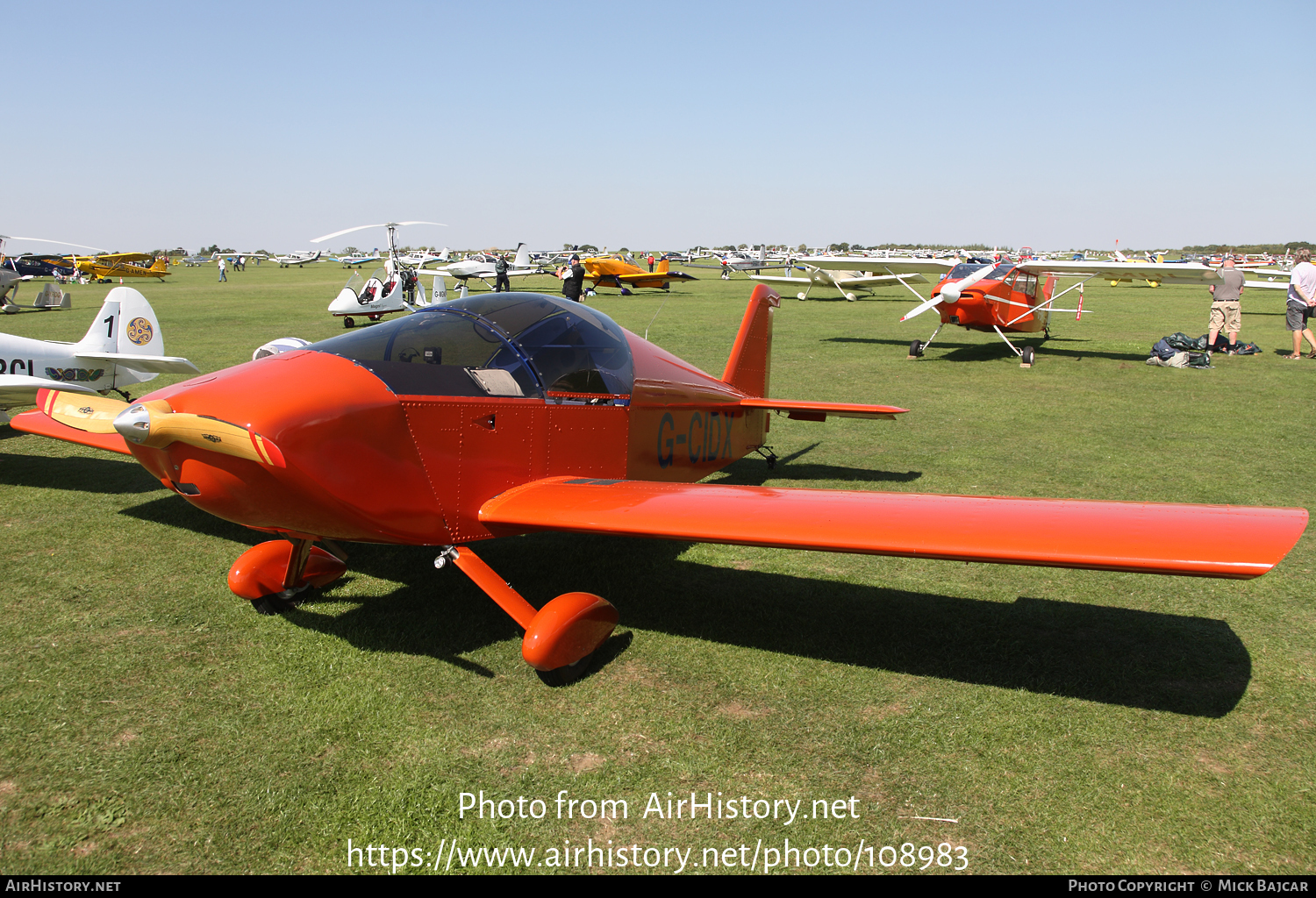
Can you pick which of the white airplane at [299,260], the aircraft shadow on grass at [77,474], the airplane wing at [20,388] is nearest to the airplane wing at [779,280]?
the aircraft shadow on grass at [77,474]

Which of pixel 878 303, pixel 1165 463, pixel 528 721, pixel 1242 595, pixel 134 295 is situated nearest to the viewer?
pixel 528 721

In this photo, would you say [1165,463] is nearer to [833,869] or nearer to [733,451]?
[733,451]

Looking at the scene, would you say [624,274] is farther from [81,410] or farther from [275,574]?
[275,574]

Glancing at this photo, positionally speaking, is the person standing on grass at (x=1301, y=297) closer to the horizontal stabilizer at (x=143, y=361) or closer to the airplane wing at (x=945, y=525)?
the airplane wing at (x=945, y=525)

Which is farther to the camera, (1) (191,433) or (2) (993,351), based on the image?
(2) (993,351)

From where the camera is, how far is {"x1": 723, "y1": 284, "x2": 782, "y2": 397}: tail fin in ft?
22.5

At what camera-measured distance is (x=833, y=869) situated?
2.61m

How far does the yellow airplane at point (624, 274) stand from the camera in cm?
3506

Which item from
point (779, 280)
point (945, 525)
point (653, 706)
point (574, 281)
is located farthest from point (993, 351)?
point (653, 706)

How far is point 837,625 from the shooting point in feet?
14.1

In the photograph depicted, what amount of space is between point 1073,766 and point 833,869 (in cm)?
119

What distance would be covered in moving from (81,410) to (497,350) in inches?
151

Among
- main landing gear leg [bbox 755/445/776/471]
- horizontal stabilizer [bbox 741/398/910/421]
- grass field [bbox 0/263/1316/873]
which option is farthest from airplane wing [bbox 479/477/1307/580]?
main landing gear leg [bbox 755/445/776/471]
